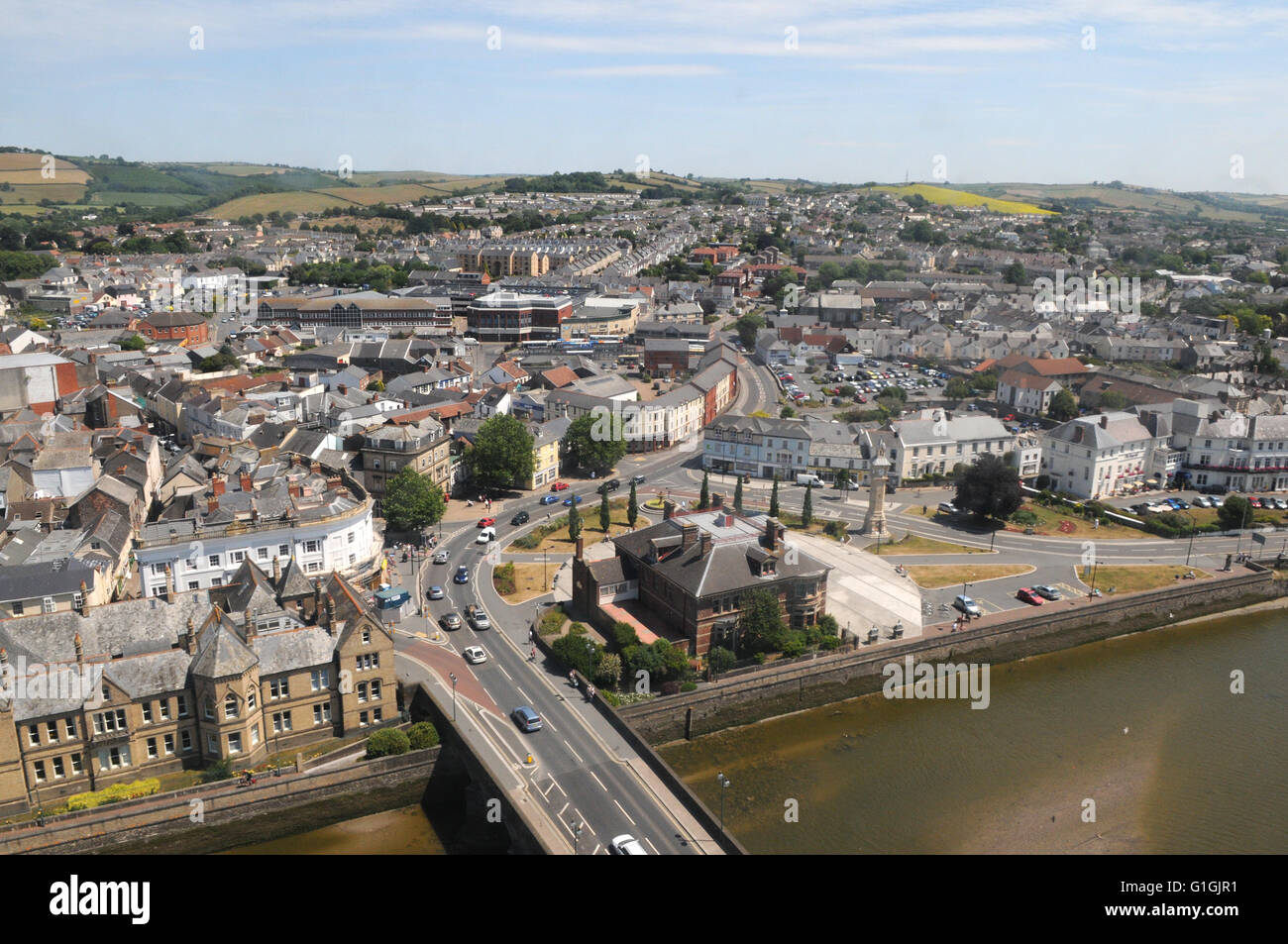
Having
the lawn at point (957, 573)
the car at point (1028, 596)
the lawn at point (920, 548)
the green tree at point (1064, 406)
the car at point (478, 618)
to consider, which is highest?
the green tree at point (1064, 406)

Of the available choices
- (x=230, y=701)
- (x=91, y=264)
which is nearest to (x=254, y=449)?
(x=230, y=701)

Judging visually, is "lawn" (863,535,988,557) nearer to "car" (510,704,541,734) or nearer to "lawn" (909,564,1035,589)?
"lawn" (909,564,1035,589)

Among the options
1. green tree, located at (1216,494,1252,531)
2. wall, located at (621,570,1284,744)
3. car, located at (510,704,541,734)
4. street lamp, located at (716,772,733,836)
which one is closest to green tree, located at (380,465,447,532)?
car, located at (510,704,541,734)

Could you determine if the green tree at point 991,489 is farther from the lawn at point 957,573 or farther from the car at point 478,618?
the car at point 478,618

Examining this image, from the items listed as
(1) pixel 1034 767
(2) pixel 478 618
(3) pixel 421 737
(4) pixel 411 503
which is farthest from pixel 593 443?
(1) pixel 1034 767

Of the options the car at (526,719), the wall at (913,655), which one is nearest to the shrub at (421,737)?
the car at (526,719)

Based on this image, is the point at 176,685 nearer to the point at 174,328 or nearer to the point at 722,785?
the point at 722,785

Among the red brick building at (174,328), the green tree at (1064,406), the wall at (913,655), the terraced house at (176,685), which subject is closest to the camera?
the terraced house at (176,685)
